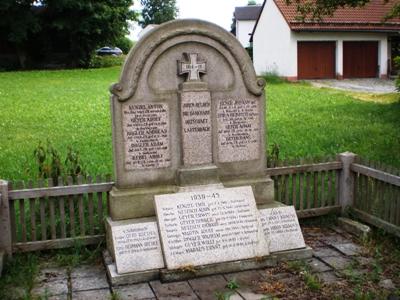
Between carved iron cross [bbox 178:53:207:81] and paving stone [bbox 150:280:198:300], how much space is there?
7.46 feet

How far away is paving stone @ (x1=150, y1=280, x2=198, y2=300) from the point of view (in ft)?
17.4

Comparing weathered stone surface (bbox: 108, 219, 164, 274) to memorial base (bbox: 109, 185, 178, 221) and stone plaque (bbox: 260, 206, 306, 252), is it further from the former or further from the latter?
stone plaque (bbox: 260, 206, 306, 252)

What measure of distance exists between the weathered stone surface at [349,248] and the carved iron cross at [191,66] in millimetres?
A: 2621

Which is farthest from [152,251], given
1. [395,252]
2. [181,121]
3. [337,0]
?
[337,0]

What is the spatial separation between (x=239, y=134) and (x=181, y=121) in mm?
782

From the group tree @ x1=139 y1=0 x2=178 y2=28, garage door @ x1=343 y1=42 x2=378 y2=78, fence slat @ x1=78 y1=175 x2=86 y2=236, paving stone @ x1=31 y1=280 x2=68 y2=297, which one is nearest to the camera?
paving stone @ x1=31 y1=280 x2=68 y2=297

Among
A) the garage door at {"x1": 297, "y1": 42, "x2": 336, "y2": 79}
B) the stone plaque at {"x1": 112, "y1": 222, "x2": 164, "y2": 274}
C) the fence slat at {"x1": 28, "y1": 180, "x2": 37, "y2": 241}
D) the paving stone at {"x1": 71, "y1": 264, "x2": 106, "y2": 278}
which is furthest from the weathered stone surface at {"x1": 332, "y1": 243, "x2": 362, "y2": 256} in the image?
the garage door at {"x1": 297, "y1": 42, "x2": 336, "y2": 79}

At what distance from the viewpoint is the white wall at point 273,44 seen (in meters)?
33.1

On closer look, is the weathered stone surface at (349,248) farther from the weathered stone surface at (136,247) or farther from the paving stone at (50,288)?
the paving stone at (50,288)

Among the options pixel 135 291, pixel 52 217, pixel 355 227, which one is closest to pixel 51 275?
pixel 52 217

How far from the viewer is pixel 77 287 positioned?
561 centimetres

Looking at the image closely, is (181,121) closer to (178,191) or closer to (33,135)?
(178,191)

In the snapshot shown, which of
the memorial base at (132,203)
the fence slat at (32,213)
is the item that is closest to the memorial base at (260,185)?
the memorial base at (132,203)

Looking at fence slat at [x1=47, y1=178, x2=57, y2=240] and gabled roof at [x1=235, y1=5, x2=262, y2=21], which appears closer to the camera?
fence slat at [x1=47, y1=178, x2=57, y2=240]
